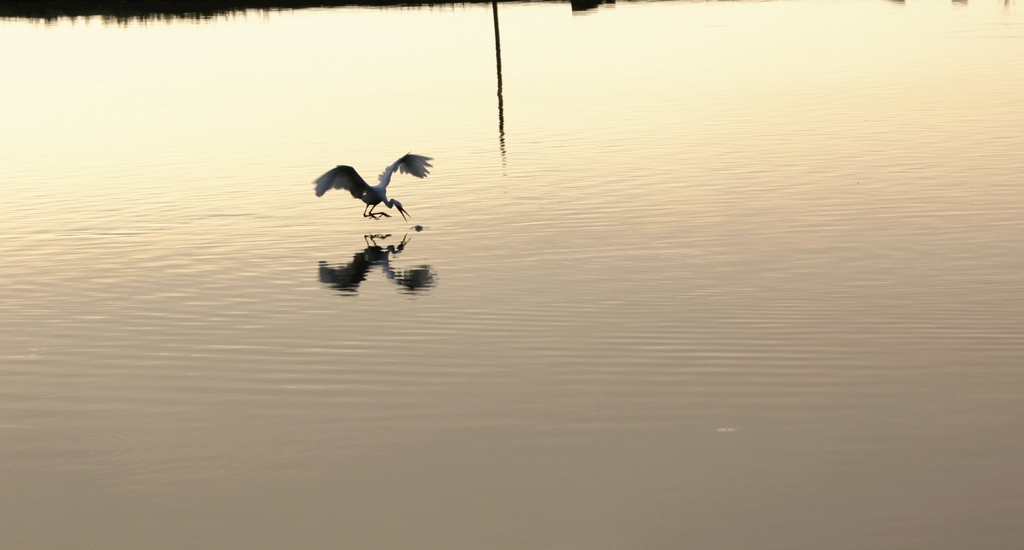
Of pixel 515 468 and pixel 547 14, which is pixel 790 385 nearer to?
pixel 515 468

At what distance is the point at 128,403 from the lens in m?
10.6

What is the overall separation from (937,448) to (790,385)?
5.20 feet

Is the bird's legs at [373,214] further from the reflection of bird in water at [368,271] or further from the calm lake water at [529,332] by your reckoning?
the reflection of bird in water at [368,271]

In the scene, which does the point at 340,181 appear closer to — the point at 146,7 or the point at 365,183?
the point at 365,183

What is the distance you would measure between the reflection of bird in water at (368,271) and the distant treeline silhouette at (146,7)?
6189cm

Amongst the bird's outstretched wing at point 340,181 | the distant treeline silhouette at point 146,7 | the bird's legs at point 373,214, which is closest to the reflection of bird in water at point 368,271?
the bird's outstretched wing at point 340,181

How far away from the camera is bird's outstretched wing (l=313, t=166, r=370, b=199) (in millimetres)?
18938

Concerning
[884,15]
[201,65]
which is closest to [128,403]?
[201,65]

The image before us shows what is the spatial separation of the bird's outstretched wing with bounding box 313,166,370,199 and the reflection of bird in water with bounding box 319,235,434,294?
1592 millimetres

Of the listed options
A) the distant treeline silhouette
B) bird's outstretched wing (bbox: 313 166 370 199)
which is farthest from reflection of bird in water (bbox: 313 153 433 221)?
the distant treeline silhouette

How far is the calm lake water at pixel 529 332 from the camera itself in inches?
321

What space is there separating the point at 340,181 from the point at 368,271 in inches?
132

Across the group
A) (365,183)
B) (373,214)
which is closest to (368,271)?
(365,183)

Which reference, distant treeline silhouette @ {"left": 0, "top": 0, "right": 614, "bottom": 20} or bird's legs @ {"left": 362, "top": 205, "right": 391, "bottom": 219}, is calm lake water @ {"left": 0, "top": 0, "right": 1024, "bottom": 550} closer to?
bird's legs @ {"left": 362, "top": 205, "right": 391, "bottom": 219}
